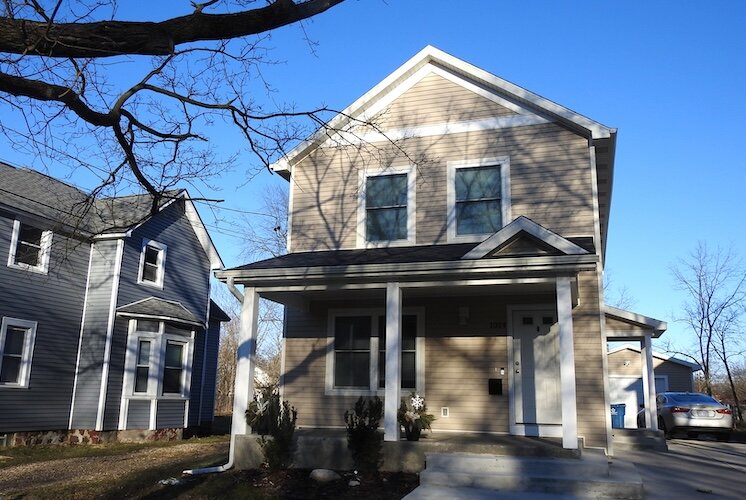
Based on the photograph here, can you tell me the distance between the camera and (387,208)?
1159 centimetres

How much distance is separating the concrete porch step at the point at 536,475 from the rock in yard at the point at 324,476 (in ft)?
3.93

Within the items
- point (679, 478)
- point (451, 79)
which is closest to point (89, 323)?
point (451, 79)

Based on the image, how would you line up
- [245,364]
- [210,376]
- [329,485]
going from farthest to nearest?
1. [210,376]
2. [245,364]
3. [329,485]

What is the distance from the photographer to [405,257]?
31.5ft

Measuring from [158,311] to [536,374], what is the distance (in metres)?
10.3

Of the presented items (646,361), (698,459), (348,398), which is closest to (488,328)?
(348,398)

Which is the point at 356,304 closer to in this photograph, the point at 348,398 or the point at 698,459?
the point at 348,398

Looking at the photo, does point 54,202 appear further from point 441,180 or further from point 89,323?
point 441,180

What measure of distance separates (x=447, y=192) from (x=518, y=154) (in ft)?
4.56

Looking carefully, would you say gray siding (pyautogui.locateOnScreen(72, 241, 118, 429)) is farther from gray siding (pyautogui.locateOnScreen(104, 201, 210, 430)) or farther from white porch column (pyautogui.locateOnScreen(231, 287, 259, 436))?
white porch column (pyautogui.locateOnScreen(231, 287, 259, 436))

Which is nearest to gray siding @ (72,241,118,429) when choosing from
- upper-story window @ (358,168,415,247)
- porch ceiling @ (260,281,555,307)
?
porch ceiling @ (260,281,555,307)

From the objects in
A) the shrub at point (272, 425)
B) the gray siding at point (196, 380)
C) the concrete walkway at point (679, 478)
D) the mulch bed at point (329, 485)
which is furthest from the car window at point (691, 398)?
the gray siding at point (196, 380)

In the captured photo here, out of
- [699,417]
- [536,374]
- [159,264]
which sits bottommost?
[699,417]

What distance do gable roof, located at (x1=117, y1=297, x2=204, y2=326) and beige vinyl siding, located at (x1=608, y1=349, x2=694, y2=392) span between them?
56.8ft
